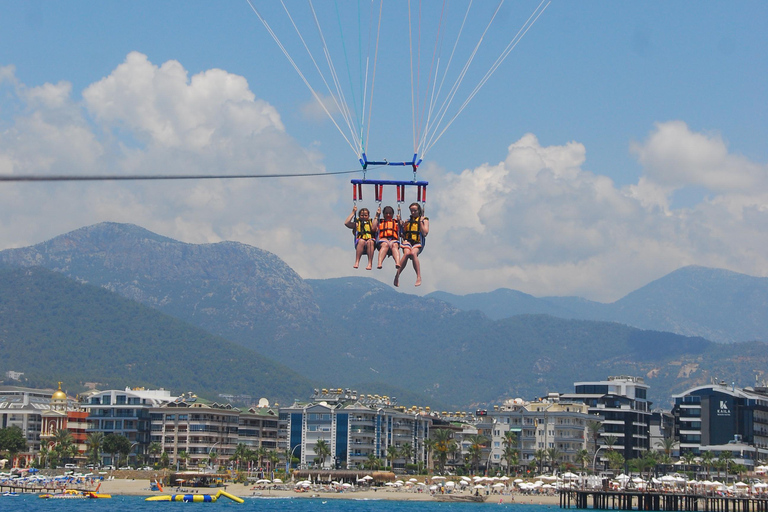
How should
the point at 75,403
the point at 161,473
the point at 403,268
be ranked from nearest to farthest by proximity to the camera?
the point at 403,268, the point at 161,473, the point at 75,403

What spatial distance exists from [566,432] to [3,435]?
76.8 metres

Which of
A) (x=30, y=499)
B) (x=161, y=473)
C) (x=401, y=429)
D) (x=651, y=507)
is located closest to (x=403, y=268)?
(x=651, y=507)

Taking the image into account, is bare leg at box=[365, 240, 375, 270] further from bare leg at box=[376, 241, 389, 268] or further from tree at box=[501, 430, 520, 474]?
tree at box=[501, 430, 520, 474]

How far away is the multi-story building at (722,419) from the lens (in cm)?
16000

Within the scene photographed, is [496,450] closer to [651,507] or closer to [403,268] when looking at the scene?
[651,507]

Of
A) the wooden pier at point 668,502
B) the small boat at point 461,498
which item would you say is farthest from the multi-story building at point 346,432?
the wooden pier at point 668,502

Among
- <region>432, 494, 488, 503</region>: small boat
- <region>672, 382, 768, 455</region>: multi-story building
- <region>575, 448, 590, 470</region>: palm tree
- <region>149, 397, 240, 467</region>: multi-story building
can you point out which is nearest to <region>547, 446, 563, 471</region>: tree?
<region>575, 448, 590, 470</region>: palm tree

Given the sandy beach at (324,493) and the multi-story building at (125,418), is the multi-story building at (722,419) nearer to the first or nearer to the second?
the sandy beach at (324,493)

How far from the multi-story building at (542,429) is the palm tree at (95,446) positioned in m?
54.4

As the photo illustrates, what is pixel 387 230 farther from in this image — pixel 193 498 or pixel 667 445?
pixel 667 445

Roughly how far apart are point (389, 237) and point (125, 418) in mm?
131822

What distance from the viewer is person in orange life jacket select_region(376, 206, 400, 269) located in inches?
1485

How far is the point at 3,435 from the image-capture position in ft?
508

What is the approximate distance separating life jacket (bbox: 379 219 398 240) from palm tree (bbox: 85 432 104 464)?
413ft
